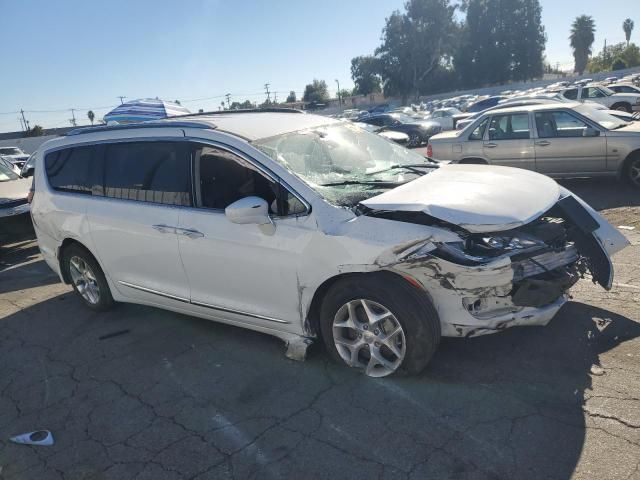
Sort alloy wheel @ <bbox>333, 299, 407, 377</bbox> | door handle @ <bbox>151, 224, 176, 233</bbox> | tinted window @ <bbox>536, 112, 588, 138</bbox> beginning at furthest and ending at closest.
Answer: tinted window @ <bbox>536, 112, 588, 138</bbox>
door handle @ <bbox>151, 224, 176, 233</bbox>
alloy wheel @ <bbox>333, 299, 407, 377</bbox>

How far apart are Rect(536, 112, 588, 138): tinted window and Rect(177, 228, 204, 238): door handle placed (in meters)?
7.08

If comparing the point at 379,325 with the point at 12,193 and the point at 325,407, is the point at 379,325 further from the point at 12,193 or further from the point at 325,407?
the point at 12,193

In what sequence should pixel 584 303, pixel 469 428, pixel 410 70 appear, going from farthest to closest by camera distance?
1. pixel 410 70
2. pixel 584 303
3. pixel 469 428

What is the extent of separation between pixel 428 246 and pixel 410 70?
3093 inches

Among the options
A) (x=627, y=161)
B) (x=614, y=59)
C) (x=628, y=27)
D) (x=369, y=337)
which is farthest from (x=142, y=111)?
(x=628, y=27)

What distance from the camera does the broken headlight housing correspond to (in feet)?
10.0

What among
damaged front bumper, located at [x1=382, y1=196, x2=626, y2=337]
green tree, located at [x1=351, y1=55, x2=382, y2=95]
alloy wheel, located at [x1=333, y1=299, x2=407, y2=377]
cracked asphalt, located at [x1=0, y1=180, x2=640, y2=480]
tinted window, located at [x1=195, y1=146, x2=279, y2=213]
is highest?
green tree, located at [x1=351, y1=55, x2=382, y2=95]

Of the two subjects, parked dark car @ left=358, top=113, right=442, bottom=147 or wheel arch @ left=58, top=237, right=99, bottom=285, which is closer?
wheel arch @ left=58, top=237, right=99, bottom=285

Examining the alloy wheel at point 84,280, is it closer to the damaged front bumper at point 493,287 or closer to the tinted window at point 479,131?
the damaged front bumper at point 493,287

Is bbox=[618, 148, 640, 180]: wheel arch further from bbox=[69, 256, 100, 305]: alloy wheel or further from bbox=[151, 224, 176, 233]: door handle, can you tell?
bbox=[69, 256, 100, 305]: alloy wheel

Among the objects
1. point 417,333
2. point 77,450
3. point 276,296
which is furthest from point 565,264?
point 77,450

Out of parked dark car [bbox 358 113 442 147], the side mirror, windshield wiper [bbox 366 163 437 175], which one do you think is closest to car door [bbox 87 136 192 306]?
the side mirror

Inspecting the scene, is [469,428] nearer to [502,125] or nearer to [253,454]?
[253,454]

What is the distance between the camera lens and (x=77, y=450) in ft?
10.2
